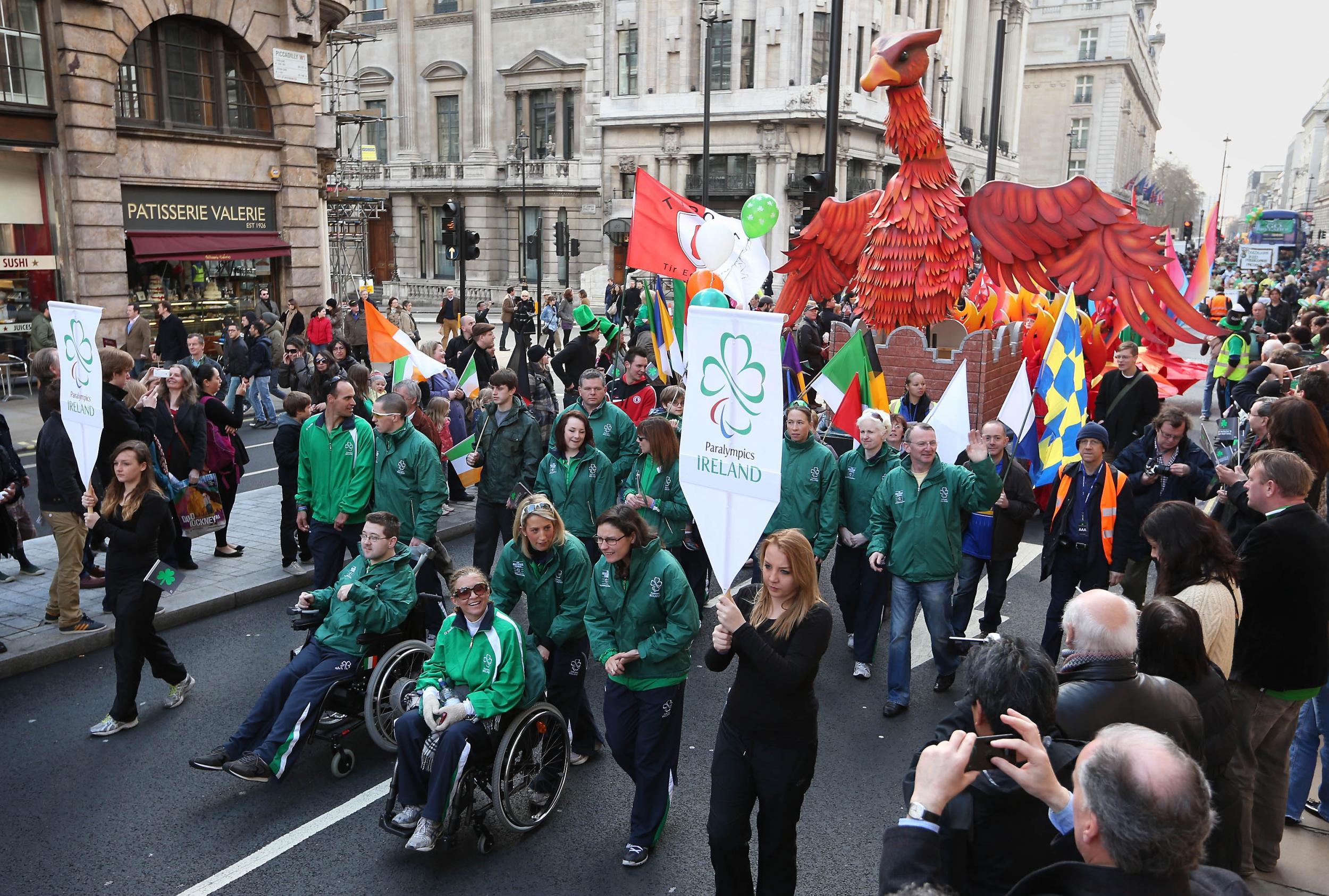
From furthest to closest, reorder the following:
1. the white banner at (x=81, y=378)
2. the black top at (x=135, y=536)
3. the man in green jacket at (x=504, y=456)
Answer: the man in green jacket at (x=504, y=456) < the white banner at (x=81, y=378) < the black top at (x=135, y=536)

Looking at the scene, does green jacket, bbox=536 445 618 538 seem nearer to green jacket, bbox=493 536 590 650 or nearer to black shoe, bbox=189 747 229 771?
green jacket, bbox=493 536 590 650

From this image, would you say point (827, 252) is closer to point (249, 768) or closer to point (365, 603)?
point (365, 603)

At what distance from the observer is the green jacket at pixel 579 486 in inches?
276

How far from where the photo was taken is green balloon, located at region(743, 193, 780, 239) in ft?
45.4

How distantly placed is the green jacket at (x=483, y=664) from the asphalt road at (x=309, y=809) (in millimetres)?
789

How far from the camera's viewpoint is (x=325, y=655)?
546 cm

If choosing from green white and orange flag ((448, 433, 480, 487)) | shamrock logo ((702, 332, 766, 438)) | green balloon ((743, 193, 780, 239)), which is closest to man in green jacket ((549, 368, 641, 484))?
green white and orange flag ((448, 433, 480, 487))

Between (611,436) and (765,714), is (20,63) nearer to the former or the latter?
(611,436)

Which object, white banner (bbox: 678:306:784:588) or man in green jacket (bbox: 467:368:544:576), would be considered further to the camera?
man in green jacket (bbox: 467:368:544:576)

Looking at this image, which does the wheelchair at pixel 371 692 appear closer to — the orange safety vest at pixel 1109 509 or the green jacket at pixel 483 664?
the green jacket at pixel 483 664

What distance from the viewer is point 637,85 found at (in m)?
41.1

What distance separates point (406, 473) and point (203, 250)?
14910 mm

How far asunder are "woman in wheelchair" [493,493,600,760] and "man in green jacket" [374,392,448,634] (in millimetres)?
1754

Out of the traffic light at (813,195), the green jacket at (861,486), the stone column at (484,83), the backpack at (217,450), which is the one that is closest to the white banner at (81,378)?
the backpack at (217,450)
